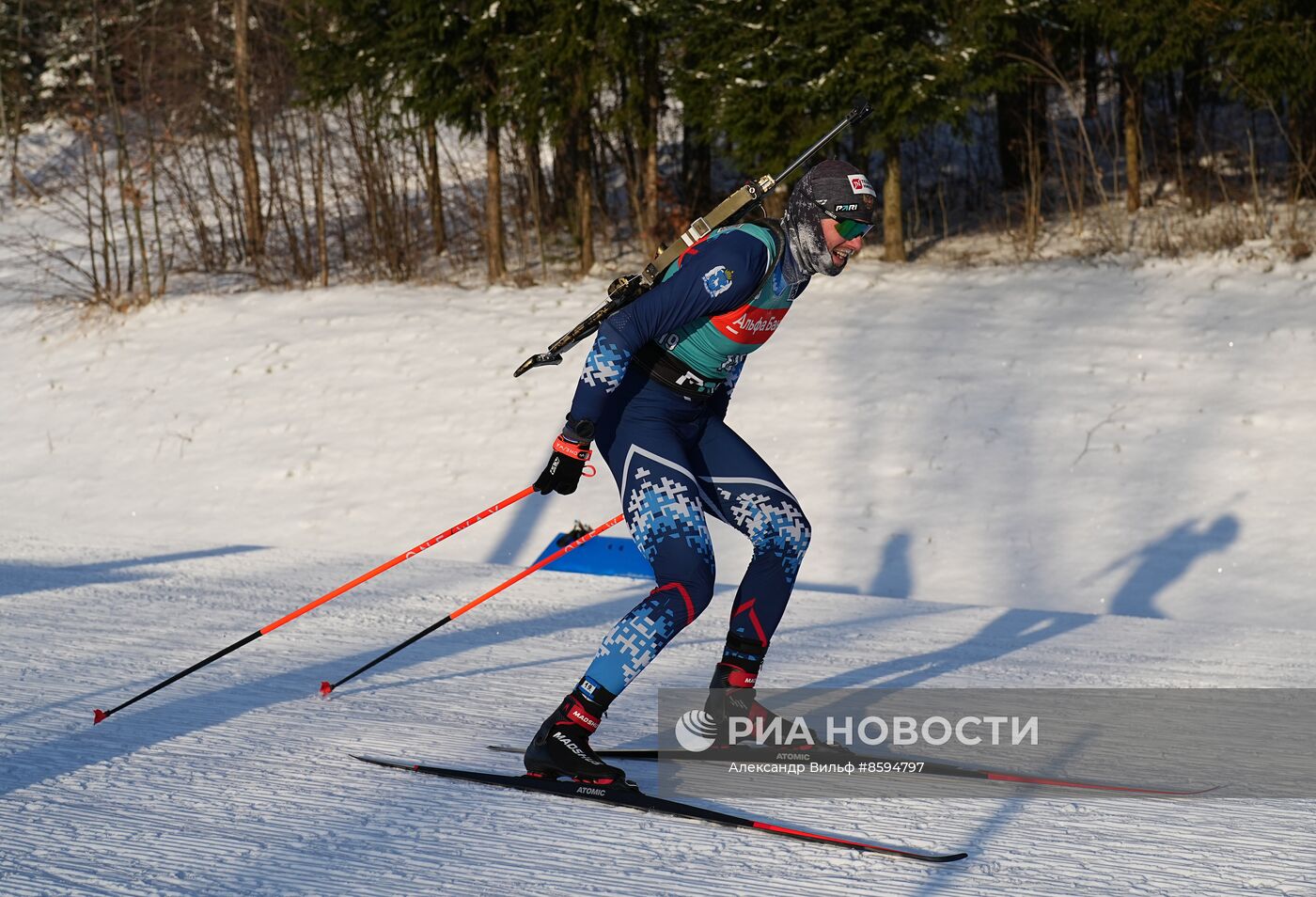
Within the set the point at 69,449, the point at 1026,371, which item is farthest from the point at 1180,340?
the point at 69,449

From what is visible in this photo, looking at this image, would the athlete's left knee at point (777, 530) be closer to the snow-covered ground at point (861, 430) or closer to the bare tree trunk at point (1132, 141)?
the snow-covered ground at point (861, 430)

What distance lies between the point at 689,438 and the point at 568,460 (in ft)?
1.56

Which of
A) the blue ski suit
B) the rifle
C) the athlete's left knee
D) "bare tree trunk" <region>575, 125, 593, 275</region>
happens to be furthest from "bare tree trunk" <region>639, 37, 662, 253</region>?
the athlete's left knee

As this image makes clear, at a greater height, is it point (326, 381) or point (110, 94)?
point (110, 94)

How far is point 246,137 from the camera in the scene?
58.7 ft

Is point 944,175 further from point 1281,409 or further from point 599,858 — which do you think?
point 599,858

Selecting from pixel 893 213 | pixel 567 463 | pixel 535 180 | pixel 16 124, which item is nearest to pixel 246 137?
pixel 535 180

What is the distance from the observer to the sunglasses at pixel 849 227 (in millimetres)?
3455

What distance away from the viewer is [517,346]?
1216cm

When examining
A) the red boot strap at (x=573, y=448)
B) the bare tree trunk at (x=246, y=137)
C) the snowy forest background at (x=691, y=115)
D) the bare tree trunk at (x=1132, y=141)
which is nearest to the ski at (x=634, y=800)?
the red boot strap at (x=573, y=448)

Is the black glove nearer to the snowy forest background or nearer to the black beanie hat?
the black beanie hat

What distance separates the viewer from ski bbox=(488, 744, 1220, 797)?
3588 mm

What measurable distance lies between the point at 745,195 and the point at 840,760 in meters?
1.75

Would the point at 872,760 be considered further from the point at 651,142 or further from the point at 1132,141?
the point at 1132,141
